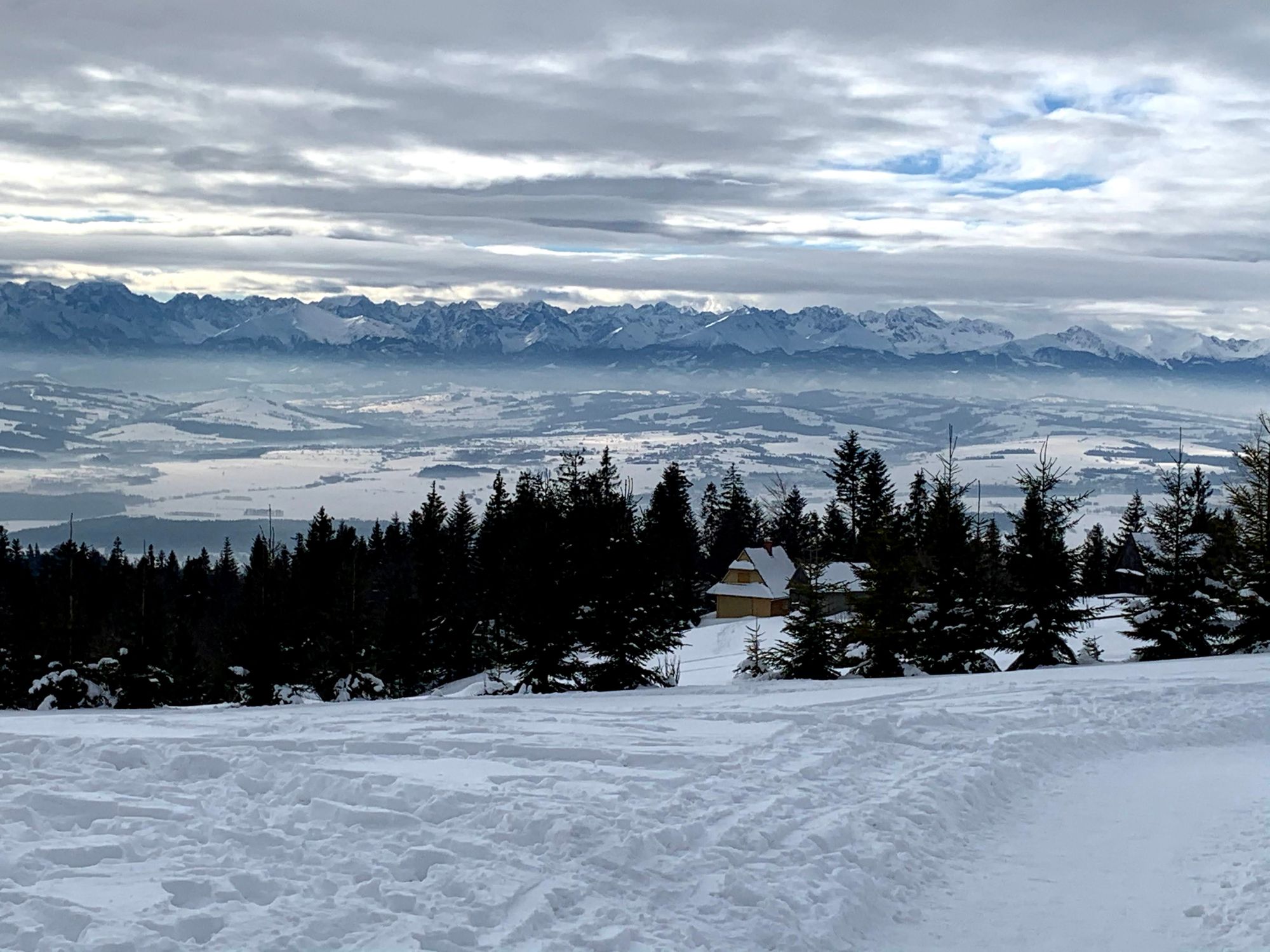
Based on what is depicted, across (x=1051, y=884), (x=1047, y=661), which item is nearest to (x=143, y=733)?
(x=1051, y=884)

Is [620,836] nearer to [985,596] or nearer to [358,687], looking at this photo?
[985,596]

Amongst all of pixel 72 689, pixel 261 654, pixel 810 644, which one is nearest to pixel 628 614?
pixel 810 644

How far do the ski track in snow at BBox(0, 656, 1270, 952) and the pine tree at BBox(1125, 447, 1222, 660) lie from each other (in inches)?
717

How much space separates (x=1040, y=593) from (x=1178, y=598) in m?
4.94

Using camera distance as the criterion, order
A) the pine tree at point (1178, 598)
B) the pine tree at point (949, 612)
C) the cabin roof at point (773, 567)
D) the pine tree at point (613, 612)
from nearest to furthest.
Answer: the pine tree at point (949, 612), the pine tree at point (613, 612), the pine tree at point (1178, 598), the cabin roof at point (773, 567)

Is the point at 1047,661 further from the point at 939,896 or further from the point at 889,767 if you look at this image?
the point at 939,896

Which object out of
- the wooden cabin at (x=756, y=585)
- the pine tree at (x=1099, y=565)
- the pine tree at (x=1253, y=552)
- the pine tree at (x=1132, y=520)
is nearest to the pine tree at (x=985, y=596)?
the pine tree at (x=1253, y=552)

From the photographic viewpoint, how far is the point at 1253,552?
33.9 meters

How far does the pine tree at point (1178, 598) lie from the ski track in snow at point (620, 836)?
1821 cm

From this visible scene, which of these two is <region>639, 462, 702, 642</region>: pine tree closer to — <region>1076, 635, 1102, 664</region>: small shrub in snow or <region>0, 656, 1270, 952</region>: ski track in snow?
<region>1076, 635, 1102, 664</region>: small shrub in snow

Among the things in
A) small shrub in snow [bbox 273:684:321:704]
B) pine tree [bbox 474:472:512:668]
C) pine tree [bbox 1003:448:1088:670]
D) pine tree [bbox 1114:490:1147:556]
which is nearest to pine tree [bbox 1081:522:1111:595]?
pine tree [bbox 1114:490:1147:556]

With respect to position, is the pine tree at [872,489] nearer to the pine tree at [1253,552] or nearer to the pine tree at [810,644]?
the pine tree at [1253,552]

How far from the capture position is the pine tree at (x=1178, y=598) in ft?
109

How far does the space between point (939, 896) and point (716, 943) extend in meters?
2.55
